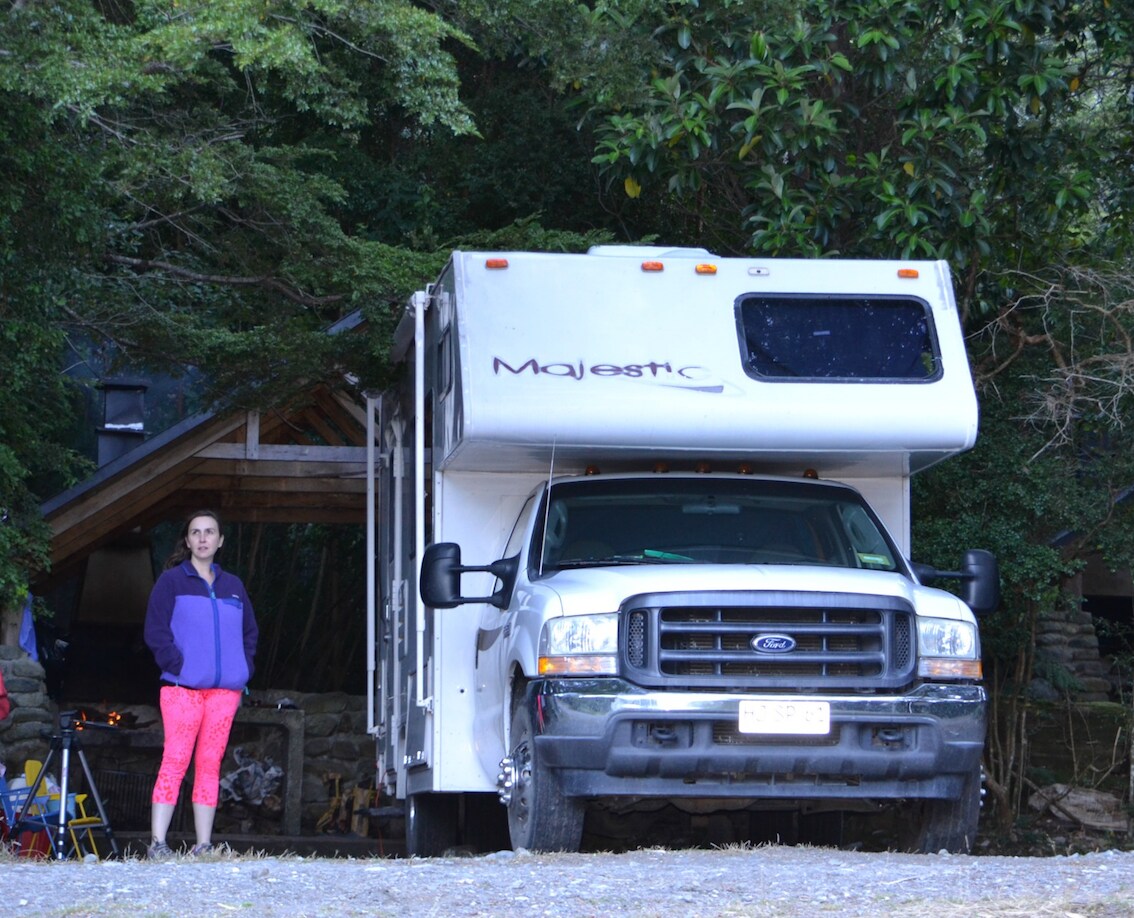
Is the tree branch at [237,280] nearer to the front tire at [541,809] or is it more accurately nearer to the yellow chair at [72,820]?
the yellow chair at [72,820]

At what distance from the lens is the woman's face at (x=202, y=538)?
25.0 feet

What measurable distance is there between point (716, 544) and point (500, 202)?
8303mm

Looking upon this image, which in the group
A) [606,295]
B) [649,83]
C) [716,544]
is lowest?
[716,544]

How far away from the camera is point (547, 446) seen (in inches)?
275

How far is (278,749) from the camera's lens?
14.8 m

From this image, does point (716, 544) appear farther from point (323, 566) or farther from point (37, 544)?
point (323, 566)

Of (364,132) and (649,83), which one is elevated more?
(364,132)

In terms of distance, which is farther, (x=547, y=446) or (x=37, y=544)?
(x=37, y=544)

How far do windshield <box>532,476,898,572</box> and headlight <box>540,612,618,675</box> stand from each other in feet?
2.30

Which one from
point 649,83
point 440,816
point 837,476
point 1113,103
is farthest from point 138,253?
point 1113,103

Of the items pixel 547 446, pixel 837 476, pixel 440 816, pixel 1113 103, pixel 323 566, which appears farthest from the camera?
pixel 323 566

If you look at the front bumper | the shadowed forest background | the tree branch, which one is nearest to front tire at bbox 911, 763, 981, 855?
the front bumper

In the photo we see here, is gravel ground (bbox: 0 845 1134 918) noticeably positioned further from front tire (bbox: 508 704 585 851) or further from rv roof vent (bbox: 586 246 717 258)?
rv roof vent (bbox: 586 246 717 258)

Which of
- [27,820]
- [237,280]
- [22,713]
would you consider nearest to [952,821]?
[27,820]
